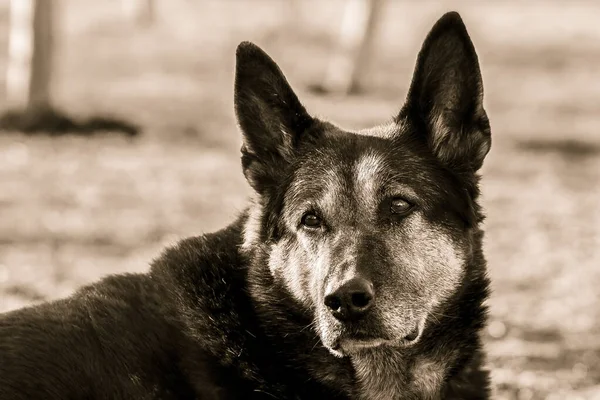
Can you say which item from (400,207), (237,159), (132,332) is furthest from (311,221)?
(237,159)

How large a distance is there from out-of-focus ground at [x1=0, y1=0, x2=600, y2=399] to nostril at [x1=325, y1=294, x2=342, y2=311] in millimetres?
2607

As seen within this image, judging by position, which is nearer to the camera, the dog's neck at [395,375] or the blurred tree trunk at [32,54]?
the dog's neck at [395,375]

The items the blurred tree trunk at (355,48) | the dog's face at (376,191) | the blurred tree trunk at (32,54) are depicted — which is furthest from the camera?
the blurred tree trunk at (355,48)

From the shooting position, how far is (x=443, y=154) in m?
5.12

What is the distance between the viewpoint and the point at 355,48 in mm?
22828

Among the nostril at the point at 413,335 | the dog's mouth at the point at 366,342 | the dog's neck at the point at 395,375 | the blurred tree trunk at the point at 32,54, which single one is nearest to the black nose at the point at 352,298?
the dog's mouth at the point at 366,342

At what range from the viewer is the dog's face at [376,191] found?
466 centimetres

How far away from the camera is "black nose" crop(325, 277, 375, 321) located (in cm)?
442

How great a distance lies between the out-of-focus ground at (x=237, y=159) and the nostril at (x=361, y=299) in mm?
2569

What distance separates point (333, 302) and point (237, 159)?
12421 millimetres

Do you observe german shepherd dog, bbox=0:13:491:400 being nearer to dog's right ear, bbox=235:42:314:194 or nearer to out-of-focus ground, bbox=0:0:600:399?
dog's right ear, bbox=235:42:314:194

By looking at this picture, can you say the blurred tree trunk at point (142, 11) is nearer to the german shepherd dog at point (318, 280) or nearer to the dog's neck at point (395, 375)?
the german shepherd dog at point (318, 280)

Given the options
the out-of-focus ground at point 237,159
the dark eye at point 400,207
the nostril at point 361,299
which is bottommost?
the out-of-focus ground at point 237,159

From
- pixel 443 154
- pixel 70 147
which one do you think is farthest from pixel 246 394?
pixel 70 147
